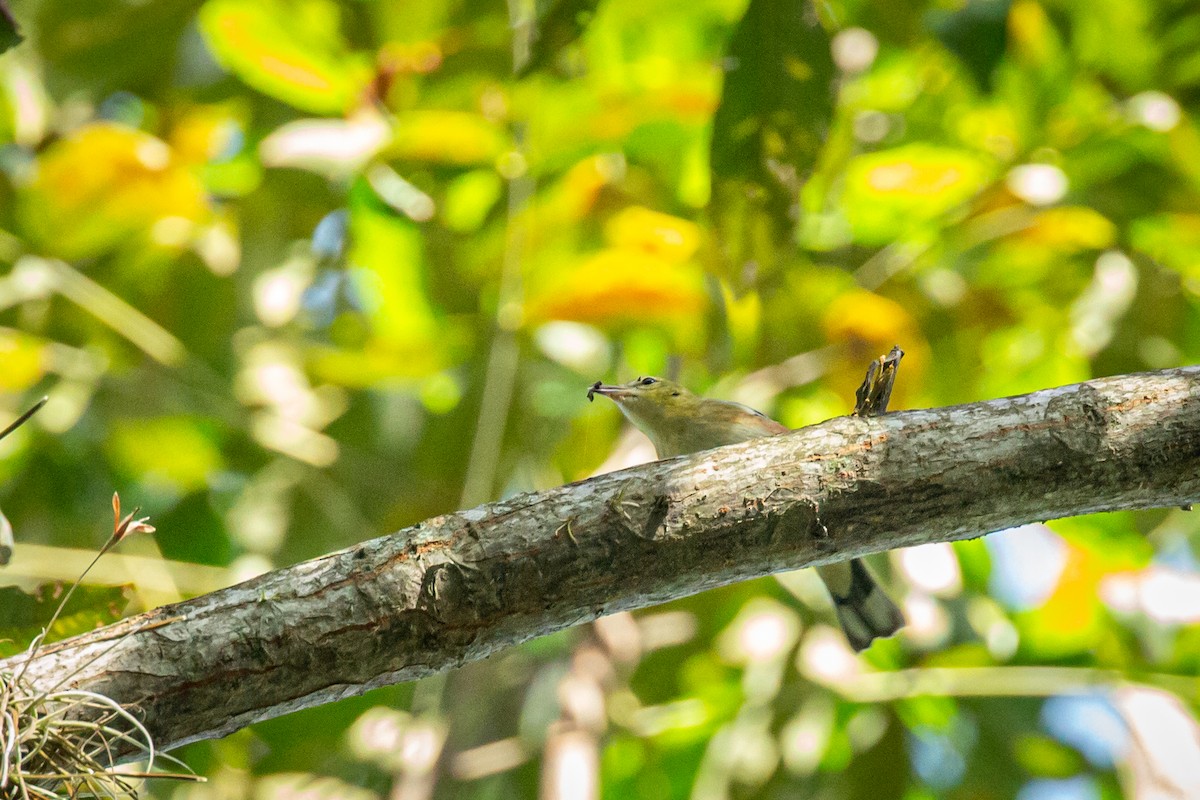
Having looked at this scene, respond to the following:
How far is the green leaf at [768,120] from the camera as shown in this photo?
2.46 m

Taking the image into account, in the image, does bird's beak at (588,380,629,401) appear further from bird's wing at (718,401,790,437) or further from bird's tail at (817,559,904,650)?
bird's tail at (817,559,904,650)

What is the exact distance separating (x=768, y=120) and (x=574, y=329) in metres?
2.32

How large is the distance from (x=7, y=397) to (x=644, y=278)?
3.15 metres

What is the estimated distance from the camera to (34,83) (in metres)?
4.07

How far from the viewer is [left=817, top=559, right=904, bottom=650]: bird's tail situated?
11.8ft

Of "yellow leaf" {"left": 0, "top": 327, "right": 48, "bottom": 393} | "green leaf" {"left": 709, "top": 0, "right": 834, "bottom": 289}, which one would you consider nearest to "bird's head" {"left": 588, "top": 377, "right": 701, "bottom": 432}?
"green leaf" {"left": 709, "top": 0, "right": 834, "bottom": 289}

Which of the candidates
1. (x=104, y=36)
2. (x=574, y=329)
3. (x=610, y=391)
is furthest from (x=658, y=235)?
(x=104, y=36)

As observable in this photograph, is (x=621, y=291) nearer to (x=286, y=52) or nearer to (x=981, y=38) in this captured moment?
(x=286, y=52)

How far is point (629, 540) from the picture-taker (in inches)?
77.0

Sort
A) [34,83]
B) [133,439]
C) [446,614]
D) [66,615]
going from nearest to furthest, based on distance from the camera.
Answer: [446,614]
[66,615]
[34,83]
[133,439]

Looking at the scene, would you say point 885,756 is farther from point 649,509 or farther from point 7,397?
point 7,397

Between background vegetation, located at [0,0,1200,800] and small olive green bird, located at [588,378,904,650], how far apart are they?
0.40 m

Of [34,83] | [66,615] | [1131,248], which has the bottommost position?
[1131,248]

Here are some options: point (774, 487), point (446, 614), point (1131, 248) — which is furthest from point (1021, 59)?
point (446, 614)
